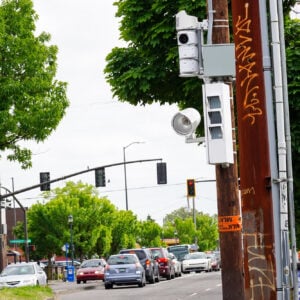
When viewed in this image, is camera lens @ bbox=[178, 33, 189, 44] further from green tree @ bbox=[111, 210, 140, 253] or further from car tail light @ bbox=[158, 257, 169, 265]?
green tree @ bbox=[111, 210, 140, 253]

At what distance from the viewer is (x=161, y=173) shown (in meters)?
53.9

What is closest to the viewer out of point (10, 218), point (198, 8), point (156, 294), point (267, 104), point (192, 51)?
point (267, 104)

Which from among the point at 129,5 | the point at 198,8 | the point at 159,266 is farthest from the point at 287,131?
the point at 159,266

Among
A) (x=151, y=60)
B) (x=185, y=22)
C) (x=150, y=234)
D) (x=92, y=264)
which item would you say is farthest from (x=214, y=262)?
(x=185, y=22)

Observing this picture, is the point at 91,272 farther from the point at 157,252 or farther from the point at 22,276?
the point at 22,276

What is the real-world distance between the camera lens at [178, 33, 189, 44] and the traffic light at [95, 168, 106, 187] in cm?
3694

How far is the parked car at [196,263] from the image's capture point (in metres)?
70.0

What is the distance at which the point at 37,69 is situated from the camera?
38031 mm

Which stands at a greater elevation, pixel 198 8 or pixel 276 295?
pixel 198 8

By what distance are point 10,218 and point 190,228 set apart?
2589 cm

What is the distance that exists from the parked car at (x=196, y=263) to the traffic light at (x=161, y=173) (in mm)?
17121

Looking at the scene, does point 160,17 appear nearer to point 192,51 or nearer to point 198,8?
point 198,8

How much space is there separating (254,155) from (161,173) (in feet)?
140

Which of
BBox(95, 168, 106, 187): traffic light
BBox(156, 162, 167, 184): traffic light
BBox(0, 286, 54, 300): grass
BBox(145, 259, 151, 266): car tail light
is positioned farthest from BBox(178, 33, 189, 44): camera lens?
BBox(156, 162, 167, 184): traffic light
